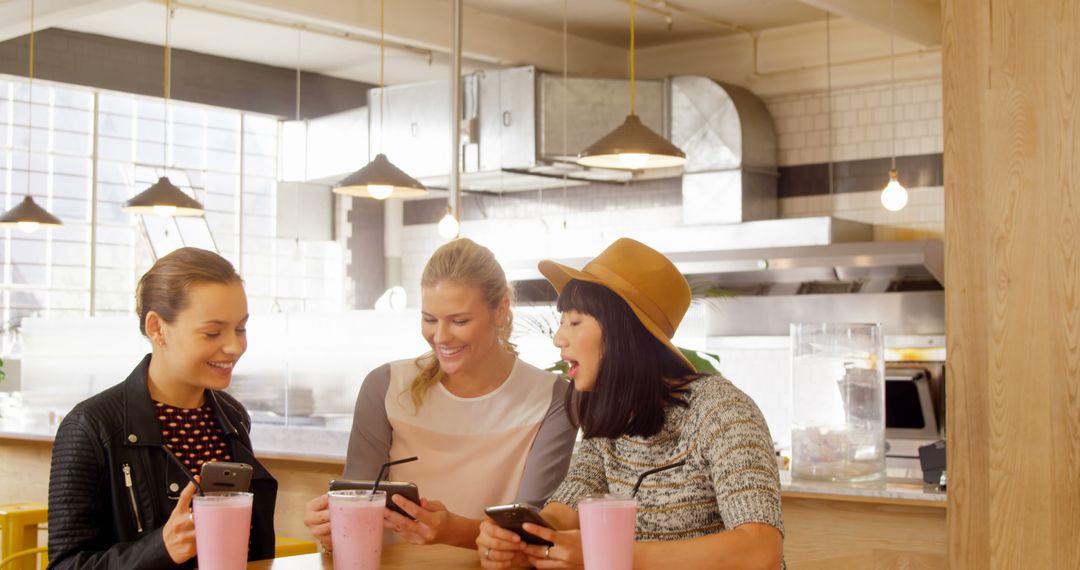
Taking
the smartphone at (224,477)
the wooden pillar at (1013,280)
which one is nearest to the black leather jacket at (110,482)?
the smartphone at (224,477)

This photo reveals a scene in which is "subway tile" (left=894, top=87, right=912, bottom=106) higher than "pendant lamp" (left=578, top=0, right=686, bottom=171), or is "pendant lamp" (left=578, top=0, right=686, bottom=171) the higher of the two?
"subway tile" (left=894, top=87, right=912, bottom=106)

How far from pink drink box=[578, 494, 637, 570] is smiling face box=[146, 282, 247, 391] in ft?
2.98

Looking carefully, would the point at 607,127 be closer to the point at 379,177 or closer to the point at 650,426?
the point at 379,177

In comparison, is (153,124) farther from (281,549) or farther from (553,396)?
(553,396)

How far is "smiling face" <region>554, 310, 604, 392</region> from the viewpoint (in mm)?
2484

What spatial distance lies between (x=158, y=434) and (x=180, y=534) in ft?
1.39

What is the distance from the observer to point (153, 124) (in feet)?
34.3

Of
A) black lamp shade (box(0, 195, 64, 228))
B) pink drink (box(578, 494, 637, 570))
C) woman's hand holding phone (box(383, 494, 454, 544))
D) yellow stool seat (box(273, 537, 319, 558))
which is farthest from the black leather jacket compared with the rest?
black lamp shade (box(0, 195, 64, 228))

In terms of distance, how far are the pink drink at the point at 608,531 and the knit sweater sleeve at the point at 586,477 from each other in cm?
55

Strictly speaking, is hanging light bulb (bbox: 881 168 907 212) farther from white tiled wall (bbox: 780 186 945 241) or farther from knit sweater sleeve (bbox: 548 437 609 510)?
knit sweater sleeve (bbox: 548 437 609 510)

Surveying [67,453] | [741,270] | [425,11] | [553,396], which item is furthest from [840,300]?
[67,453]

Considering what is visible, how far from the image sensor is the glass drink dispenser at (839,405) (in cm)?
416

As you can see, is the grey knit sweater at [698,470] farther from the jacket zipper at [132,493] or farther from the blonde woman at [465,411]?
the jacket zipper at [132,493]

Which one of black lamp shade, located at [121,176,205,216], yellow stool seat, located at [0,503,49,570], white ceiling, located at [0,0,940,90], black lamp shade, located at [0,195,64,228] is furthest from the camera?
white ceiling, located at [0,0,940,90]
